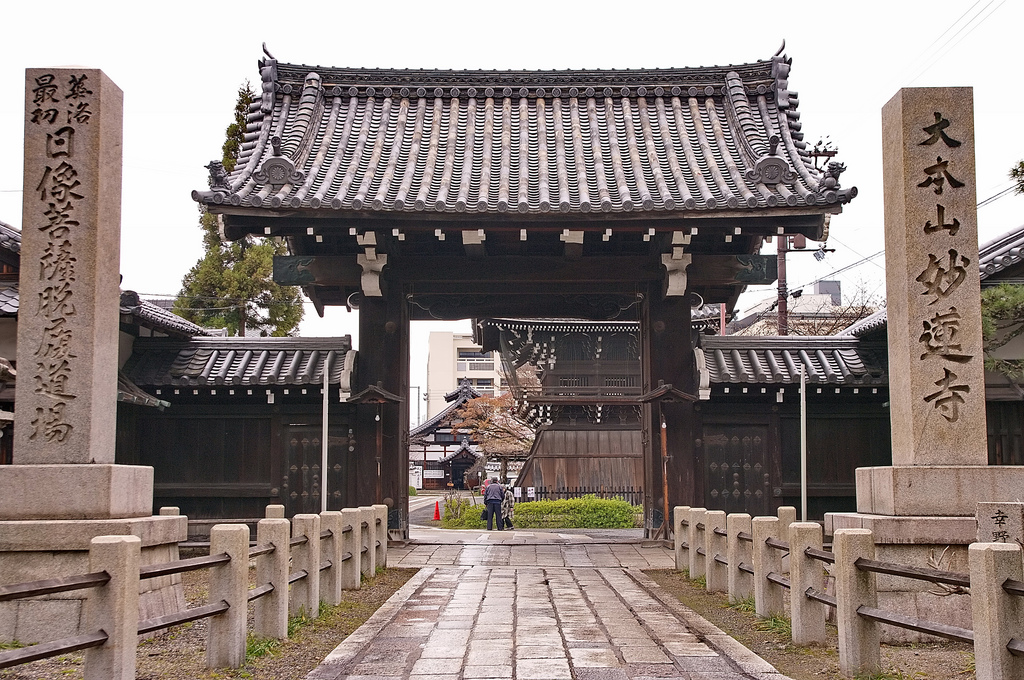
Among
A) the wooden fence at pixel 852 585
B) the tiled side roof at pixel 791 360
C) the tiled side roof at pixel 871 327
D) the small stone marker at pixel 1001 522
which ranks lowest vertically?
the wooden fence at pixel 852 585

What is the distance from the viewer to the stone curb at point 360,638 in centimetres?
688

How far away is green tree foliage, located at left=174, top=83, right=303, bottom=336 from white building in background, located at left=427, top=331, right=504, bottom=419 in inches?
2505

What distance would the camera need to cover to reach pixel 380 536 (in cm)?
1359

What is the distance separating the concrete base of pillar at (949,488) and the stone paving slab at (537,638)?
6.07ft

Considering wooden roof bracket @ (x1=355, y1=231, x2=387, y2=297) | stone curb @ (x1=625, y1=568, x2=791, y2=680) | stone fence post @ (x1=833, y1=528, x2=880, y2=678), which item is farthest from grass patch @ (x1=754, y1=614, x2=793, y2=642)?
wooden roof bracket @ (x1=355, y1=231, x2=387, y2=297)

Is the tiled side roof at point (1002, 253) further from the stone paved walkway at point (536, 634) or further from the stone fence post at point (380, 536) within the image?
the stone fence post at point (380, 536)

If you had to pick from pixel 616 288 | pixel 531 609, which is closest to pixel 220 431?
pixel 616 288

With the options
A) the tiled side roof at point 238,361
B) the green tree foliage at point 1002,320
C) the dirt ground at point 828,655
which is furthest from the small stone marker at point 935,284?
the tiled side roof at point 238,361

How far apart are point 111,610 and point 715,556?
23.6ft

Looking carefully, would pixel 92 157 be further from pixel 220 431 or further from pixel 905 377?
pixel 220 431

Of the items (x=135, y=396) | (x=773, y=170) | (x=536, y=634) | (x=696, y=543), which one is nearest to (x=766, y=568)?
(x=536, y=634)

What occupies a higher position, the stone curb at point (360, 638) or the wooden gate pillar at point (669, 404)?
the wooden gate pillar at point (669, 404)

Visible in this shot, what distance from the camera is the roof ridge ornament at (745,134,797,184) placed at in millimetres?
14602

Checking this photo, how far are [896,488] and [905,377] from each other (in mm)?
965
